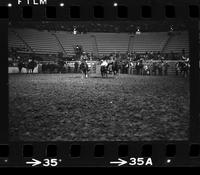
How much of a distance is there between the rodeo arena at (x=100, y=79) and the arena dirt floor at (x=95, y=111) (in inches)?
0.6

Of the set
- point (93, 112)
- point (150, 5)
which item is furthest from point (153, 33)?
point (93, 112)

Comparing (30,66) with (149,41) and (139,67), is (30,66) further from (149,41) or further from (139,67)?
(149,41)

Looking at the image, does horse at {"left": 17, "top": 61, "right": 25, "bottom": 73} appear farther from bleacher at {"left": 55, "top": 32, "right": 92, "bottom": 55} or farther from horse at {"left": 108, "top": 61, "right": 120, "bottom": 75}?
horse at {"left": 108, "top": 61, "right": 120, "bottom": 75}

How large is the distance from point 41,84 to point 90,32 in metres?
2.59

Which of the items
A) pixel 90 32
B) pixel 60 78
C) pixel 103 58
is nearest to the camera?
pixel 90 32

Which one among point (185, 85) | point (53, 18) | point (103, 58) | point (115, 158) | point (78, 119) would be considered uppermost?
point (53, 18)

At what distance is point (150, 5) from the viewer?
21.3ft

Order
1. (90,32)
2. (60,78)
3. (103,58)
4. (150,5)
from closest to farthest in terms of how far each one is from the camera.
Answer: (150,5), (90,32), (103,58), (60,78)

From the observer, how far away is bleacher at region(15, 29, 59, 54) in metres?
7.29

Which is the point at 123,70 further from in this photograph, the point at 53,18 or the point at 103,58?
the point at 53,18

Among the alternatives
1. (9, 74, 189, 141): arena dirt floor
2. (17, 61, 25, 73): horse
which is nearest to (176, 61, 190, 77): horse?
(9, 74, 189, 141): arena dirt floor

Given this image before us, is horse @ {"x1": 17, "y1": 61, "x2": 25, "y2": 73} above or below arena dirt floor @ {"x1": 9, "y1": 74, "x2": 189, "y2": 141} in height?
above

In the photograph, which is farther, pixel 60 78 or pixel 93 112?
pixel 60 78

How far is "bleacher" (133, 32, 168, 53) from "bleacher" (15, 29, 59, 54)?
1.52 m
